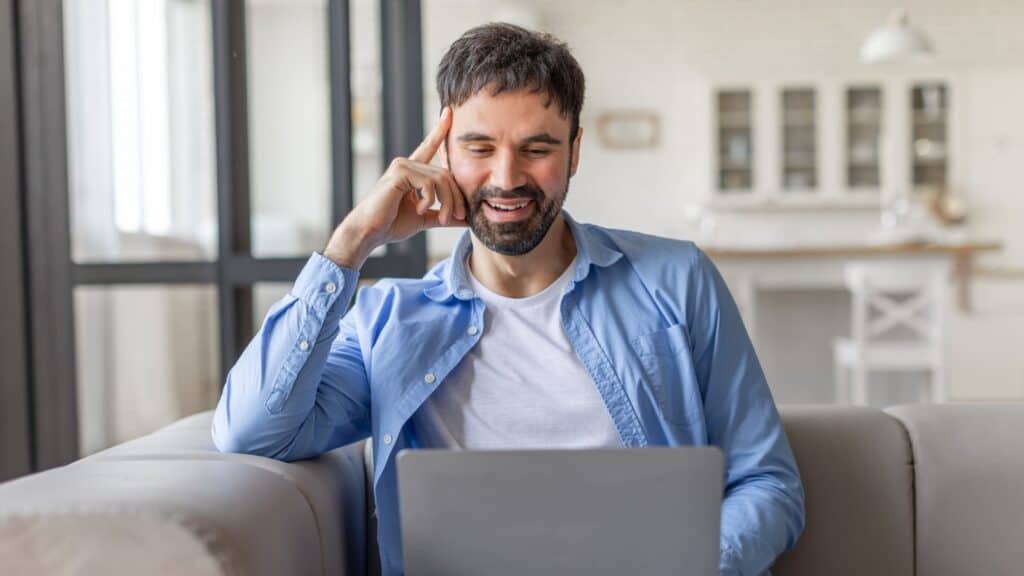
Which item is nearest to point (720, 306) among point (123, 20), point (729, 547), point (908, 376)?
point (729, 547)

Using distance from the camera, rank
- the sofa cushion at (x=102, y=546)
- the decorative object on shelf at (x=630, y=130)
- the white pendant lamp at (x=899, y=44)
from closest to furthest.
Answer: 1. the sofa cushion at (x=102, y=546)
2. the white pendant lamp at (x=899, y=44)
3. the decorative object on shelf at (x=630, y=130)

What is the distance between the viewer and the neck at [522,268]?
1533 millimetres

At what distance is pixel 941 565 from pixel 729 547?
384 millimetres

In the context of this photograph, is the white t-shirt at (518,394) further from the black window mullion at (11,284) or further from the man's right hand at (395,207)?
the black window mullion at (11,284)

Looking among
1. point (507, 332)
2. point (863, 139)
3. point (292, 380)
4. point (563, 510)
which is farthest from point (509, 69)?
point (863, 139)

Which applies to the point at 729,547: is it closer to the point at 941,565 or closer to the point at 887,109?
the point at 941,565

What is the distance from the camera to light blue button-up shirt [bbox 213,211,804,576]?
137cm

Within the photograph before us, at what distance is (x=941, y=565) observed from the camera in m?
1.51

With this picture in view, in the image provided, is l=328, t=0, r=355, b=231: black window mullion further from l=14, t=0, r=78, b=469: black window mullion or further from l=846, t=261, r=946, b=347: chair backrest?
l=846, t=261, r=946, b=347: chair backrest

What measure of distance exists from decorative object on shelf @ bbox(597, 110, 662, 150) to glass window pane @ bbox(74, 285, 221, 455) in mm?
5022

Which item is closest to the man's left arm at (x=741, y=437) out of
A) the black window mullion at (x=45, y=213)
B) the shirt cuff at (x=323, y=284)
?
the shirt cuff at (x=323, y=284)

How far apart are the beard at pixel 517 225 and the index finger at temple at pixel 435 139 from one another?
0.09 metres

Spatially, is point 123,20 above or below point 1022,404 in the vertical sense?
above

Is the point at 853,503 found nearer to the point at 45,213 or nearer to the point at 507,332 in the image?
the point at 507,332
